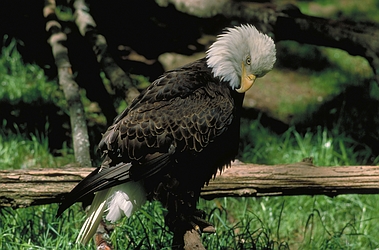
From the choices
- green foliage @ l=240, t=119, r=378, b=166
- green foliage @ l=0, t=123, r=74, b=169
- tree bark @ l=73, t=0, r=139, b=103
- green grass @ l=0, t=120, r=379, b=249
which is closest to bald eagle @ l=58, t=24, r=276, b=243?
green grass @ l=0, t=120, r=379, b=249

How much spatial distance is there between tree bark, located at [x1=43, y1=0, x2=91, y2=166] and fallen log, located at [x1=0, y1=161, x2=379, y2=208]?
399 millimetres

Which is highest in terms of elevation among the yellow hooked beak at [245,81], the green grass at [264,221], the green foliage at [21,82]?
the green foliage at [21,82]

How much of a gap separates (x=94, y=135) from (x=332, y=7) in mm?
4065

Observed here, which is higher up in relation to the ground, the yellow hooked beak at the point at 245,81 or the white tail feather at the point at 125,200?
the yellow hooked beak at the point at 245,81

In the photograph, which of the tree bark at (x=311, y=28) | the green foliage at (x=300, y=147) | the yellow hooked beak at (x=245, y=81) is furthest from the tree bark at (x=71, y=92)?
the green foliage at (x=300, y=147)

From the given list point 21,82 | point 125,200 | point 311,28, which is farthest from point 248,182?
point 21,82

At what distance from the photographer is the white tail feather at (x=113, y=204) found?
3.80 metres

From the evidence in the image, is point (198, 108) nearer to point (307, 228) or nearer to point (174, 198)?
point (174, 198)

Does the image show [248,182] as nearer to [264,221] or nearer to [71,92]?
[264,221]

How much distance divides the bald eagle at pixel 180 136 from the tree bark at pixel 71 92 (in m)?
0.58

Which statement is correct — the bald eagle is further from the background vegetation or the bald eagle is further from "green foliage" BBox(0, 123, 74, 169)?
"green foliage" BBox(0, 123, 74, 169)

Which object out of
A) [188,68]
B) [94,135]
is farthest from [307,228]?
[94,135]

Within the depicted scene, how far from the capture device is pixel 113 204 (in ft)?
12.6

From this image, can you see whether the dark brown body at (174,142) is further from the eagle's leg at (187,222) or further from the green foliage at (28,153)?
the green foliage at (28,153)
